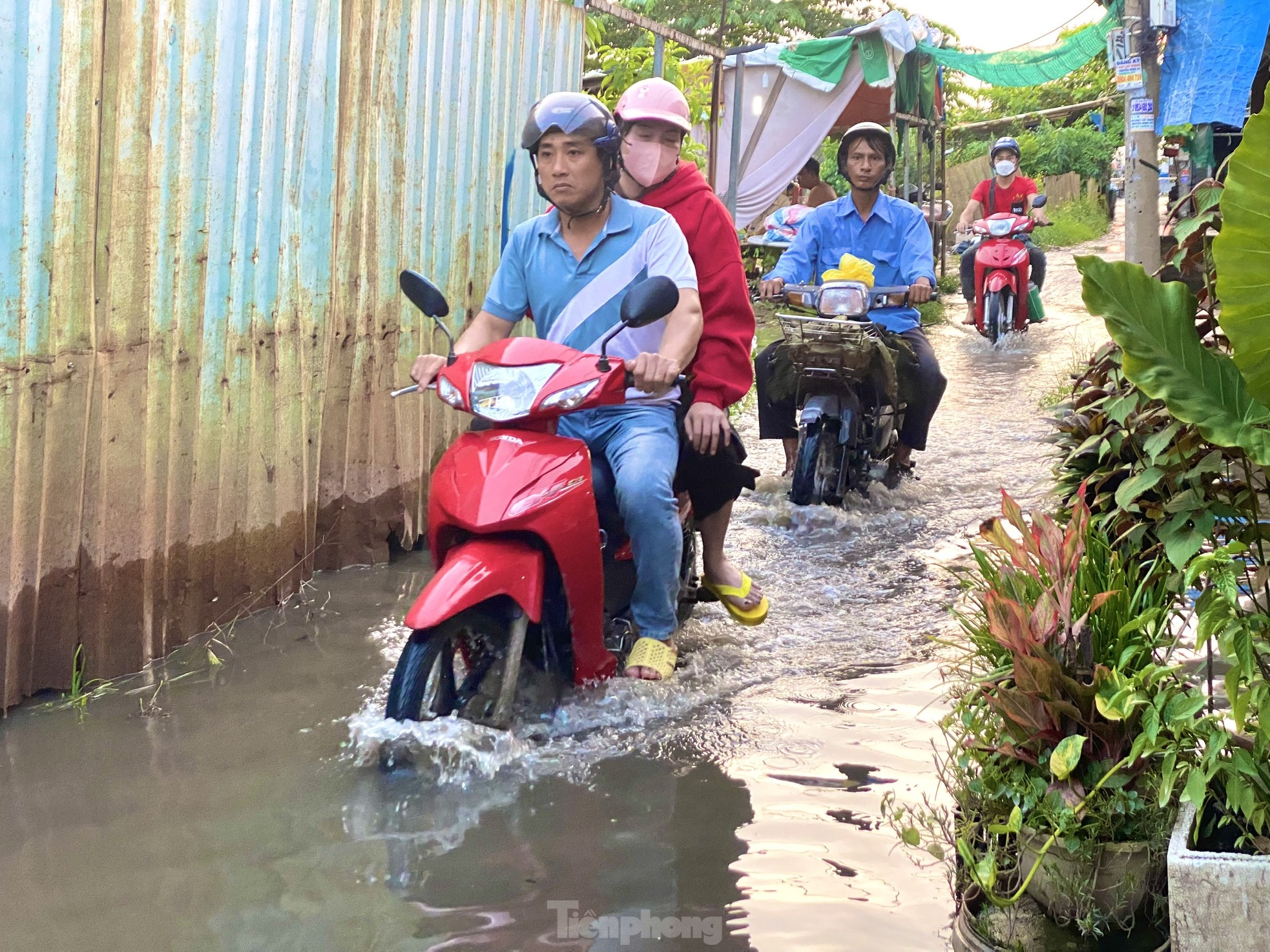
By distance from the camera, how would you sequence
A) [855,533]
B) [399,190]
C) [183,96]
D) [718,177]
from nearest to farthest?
[183,96]
[399,190]
[855,533]
[718,177]

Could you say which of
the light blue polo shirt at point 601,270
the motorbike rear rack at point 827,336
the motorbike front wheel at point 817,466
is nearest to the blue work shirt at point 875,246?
the motorbike rear rack at point 827,336

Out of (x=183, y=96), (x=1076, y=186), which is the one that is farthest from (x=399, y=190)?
(x=1076, y=186)

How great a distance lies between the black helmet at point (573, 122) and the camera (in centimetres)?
386

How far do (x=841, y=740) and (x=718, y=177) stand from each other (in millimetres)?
13759

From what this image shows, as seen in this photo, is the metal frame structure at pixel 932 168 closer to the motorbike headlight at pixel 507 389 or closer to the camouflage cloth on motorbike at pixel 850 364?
the camouflage cloth on motorbike at pixel 850 364

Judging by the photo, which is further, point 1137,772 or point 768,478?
point 768,478

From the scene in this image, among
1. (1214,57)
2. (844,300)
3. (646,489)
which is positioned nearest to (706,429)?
(646,489)

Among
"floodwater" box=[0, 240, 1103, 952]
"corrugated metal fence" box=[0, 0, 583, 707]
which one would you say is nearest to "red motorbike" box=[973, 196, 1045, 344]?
"corrugated metal fence" box=[0, 0, 583, 707]

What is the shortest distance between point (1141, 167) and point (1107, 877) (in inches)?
335

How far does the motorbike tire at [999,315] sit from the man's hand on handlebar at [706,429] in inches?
380

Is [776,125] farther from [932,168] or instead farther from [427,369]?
[427,369]

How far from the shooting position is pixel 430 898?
2.88 meters

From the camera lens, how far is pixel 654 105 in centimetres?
466

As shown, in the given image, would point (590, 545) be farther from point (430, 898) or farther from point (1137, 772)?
point (1137, 772)
